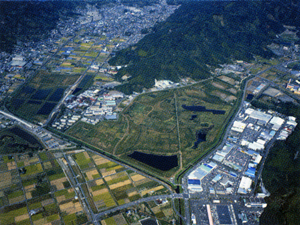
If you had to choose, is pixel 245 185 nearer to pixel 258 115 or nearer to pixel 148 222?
pixel 148 222

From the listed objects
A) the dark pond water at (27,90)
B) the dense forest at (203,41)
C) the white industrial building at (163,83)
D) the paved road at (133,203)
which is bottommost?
the dark pond water at (27,90)

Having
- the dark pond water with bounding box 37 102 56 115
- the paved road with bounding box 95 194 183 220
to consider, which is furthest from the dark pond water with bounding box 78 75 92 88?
the paved road with bounding box 95 194 183 220

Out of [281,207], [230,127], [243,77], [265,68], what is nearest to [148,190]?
[281,207]

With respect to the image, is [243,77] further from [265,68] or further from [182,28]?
[182,28]

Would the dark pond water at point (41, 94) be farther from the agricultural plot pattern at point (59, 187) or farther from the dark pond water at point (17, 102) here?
the agricultural plot pattern at point (59, 187)

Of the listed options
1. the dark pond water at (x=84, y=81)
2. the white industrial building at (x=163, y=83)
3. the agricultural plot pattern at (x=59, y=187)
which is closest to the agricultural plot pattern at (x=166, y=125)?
the white industrial building at (x=163, y=83)
